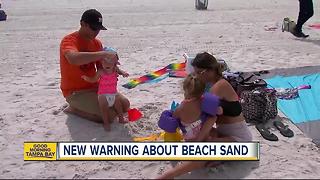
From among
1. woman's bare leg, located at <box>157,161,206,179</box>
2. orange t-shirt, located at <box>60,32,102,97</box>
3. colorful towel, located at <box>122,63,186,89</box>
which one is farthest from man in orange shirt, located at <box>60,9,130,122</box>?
woman's bare leg, located at <box>157,161,206,179</box>

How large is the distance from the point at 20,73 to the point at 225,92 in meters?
4.10

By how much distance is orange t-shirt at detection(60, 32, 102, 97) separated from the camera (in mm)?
4250

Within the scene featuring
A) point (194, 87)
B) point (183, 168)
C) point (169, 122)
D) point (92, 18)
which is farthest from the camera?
point (92, 18)

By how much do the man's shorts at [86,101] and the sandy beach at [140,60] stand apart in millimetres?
152

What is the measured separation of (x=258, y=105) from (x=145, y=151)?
4.84 feet

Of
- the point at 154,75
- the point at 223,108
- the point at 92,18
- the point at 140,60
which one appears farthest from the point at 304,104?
the point at 140,60

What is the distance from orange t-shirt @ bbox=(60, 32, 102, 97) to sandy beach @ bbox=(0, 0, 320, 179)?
39 centimetres

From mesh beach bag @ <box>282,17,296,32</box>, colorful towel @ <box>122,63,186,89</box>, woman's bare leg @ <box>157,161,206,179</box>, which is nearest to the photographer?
woman's bare leg @ <box>157,161,206,179</box>

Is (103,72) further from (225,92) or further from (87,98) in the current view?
(225,92)

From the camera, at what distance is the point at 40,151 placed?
3760 millimetres

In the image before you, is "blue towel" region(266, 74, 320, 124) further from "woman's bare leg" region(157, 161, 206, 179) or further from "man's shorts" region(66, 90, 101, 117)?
"man's shorts" region(66, 90, 101, 117)

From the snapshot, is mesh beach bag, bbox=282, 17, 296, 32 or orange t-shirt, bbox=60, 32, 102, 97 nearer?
orange t-shirt, bbox=60, 32, 102, 97

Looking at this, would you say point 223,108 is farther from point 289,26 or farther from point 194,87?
point 289,26

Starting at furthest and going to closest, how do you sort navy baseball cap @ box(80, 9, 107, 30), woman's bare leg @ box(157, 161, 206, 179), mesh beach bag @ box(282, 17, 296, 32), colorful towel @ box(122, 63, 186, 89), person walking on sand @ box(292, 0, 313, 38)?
mesh beach bag @ box(282, 17, 296, 32) → person walking on sand @ box(292, 0, 313, 38) → colorful towel @ box(122, 63, 186, 89) → navy baseball cap @ box(80, 9, 107, 30) → woman's bare leg @ box(157, 161, 206, 179)
